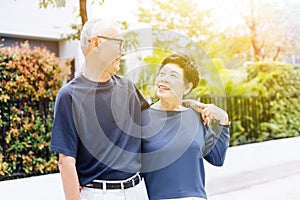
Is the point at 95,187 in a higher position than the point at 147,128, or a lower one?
lower

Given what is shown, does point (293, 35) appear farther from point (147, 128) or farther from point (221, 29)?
point (147, 128)

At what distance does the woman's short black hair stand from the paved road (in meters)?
3.07

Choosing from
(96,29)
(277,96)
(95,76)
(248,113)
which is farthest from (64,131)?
(277,96)

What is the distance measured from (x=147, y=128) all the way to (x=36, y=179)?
2.60 m

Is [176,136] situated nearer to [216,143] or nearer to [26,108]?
[216,143]

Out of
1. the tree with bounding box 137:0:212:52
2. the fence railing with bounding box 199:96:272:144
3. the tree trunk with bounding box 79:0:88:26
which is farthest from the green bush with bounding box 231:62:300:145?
the tree trunk with bounding box 79:0:88:26

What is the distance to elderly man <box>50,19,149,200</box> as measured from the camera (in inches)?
58.2

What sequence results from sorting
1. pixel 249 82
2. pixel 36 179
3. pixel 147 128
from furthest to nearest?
1. pixel 249 82
2. pixel 36 179
3. pixel 147 128

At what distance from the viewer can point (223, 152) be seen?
1.79 meters

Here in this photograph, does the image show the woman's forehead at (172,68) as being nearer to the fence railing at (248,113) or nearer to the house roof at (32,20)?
the fence railing at (248,113)

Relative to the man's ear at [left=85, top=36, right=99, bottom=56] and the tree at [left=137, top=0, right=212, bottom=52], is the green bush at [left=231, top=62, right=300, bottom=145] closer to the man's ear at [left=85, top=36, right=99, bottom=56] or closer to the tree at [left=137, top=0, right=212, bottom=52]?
the tree at [left=137, top=0, right=212, bottom=52]

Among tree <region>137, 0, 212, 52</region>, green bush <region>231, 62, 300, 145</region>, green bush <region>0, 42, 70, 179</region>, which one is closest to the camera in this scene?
green bush <region>0, 42, 70, 179</region>

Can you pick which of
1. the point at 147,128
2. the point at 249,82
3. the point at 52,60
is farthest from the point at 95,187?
the point at 249,82

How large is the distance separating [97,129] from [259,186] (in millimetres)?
3963
